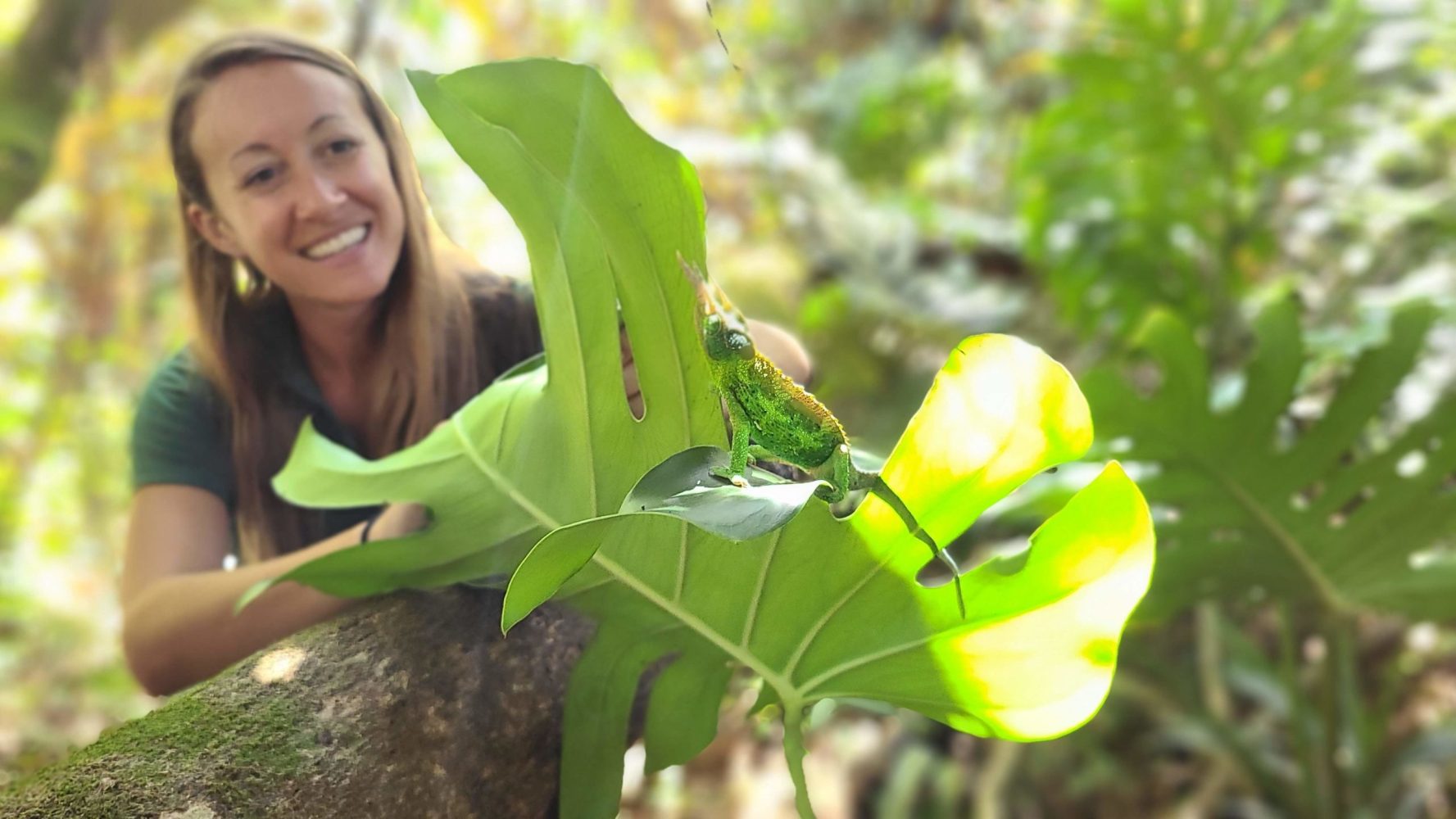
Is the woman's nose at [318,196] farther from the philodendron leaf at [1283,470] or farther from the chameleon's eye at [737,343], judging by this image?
the philodendron leaf at [1283,470]

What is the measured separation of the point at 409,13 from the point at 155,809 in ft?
2.82

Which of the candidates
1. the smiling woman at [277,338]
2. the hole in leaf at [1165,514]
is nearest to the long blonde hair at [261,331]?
the smiling woman at [277,338]

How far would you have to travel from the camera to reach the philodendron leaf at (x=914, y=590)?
17.7 inches

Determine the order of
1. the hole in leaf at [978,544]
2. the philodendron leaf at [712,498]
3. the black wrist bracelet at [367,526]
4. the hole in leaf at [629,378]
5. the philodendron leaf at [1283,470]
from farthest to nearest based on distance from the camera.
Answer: the hole in leaf at [978,544], the philodendron leaf at [1283,470], the black wrist bracelet at [367,526], the hole in leaf at [629,378], the philodendron leaf at [712,498]

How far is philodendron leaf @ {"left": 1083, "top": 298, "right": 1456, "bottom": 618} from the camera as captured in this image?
95 centimetres

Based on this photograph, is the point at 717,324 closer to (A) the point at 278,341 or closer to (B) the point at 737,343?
(B) the point at 737,343

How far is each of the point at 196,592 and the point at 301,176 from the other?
0.30 m

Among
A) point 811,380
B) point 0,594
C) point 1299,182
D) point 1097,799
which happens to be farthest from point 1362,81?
point 0,594

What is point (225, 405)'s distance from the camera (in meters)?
0.72

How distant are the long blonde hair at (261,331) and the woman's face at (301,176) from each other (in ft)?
0.04

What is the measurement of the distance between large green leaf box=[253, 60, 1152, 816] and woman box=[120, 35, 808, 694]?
51mm

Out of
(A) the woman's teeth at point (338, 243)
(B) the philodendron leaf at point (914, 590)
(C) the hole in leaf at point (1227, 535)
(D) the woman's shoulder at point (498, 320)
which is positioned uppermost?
(A) the woman's teeth at point (338, 243)

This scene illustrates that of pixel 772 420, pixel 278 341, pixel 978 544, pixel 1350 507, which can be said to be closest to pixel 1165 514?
pixel 1350 507

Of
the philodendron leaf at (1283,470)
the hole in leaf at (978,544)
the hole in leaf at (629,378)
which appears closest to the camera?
the hole in leaf at (629,378)
